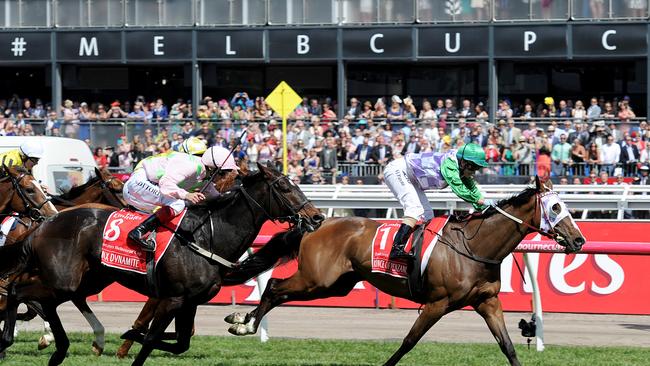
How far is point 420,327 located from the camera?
9.38m

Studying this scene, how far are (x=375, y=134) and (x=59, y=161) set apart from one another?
Answer: 246 inches

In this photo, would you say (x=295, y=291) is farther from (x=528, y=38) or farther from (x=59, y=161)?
(x=528, y=38)

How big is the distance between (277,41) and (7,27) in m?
5.96

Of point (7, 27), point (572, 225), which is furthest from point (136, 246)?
point (7, 27)

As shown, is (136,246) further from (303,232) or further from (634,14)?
(634,14)

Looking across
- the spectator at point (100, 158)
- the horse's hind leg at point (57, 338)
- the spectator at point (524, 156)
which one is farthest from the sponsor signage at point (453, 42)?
the horse's hind leg at point (57, 338)

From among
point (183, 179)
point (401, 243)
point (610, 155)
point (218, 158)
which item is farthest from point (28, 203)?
point (610, 155)

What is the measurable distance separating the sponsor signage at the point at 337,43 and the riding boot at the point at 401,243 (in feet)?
50.3

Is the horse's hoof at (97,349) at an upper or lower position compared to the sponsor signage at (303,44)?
lower

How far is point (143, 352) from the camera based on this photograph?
9.02 metres

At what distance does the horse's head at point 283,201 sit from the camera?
30.5ft

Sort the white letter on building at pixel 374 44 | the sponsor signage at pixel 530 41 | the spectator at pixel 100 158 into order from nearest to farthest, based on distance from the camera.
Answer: the spectator at pixel 100 158
the sponsor signage at pixel 530 41
the white letter on building at pixel 374 44

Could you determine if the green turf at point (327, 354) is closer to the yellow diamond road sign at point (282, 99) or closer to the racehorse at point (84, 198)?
the racehorse at point (84, 198)

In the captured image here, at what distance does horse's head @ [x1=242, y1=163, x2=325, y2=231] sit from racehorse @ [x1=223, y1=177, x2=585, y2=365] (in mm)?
634
